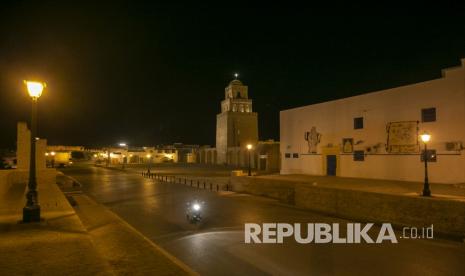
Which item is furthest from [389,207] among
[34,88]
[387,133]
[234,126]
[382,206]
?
→ [234,126]

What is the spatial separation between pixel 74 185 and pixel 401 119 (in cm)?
2470

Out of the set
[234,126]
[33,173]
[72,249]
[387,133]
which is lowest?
[72,249]

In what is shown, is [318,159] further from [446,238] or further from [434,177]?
[446,238]

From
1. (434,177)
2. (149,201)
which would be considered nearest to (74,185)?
(149,201)

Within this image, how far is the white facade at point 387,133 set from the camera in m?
19.8

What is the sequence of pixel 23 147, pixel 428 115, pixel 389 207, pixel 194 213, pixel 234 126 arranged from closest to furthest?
pixel 194 213 < pixel 389 207 < pixel 428 115 < pixel 23 147 < pixel 234 126

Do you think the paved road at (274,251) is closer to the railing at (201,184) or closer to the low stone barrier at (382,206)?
the low stone barrier at (382,206)

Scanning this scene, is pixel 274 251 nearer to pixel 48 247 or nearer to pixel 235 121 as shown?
pixel 48 247

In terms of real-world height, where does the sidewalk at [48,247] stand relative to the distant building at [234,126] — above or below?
below

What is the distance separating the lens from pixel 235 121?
2904 inches

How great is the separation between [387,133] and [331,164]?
18.7 ft

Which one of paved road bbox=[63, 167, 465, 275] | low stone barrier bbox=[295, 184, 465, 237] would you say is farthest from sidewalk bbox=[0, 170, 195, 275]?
low stone barrier bbox=[295, 184, 465, 237]

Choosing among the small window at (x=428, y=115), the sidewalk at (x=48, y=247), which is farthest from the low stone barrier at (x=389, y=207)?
the sidewalk at (x=48, y=247)

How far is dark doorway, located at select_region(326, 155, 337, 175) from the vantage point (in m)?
27.7
